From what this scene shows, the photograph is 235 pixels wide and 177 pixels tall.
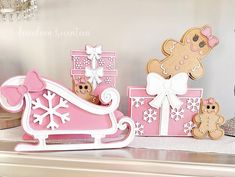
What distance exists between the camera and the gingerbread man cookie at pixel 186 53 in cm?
67

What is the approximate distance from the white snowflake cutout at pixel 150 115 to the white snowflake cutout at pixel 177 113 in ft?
0.13

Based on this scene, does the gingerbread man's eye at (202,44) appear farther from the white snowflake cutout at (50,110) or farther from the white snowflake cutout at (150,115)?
the white snowflake cutout at (50,110)

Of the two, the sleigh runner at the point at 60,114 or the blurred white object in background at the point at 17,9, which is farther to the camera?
the blurred white object in background at the point at 17,9

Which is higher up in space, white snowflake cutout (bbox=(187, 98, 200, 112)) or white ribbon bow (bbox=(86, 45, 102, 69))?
white ribbon bow (bbox=(86, 45, 102, 69))

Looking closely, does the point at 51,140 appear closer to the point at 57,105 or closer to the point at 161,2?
the point at 57,105

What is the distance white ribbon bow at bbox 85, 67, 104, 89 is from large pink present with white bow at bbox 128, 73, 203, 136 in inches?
2.9

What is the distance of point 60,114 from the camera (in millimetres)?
615

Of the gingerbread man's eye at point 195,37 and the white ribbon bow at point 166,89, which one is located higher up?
the gingerbread man's eye at point 195,37

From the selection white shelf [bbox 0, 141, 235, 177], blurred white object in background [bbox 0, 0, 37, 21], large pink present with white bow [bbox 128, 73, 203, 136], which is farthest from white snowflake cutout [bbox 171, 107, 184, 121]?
blurred white object in background [bbox 0, 0, 37, 21]

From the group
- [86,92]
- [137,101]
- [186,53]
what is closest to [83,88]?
[86,92]

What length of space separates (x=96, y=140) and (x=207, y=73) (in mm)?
382

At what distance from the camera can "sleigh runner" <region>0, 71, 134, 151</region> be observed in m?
0.59

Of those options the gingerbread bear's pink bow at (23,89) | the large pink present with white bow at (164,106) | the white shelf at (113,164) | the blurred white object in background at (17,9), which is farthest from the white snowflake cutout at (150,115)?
the blurred white object in background at (17,9)

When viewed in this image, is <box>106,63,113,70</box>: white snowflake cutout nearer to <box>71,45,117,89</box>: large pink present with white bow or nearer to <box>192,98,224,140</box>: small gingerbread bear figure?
<box>71,45,117,89</box>: large pink present with white bow
